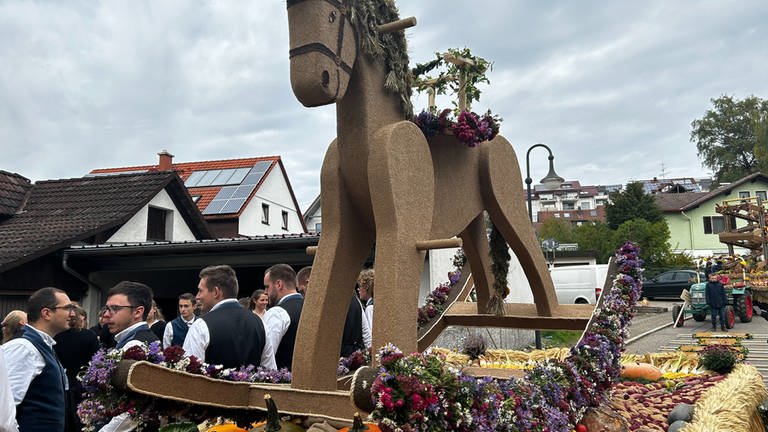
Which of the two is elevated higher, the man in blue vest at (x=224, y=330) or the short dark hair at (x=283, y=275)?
the short dark hair at (x=283, y=275)

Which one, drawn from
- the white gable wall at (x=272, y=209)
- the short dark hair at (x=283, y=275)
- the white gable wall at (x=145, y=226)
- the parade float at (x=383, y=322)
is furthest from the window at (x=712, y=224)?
the short dark hair at (x=283, y=275)

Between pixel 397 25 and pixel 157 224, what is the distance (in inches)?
569

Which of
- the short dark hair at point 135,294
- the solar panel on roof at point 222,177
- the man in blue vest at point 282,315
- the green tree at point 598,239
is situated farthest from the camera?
the green tree at point 598,239

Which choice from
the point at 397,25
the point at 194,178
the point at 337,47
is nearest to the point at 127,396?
the point at 337,47

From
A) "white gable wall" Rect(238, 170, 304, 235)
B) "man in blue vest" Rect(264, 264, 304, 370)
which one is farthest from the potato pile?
"white gable wall" Rect(238, 170, 304, 235)

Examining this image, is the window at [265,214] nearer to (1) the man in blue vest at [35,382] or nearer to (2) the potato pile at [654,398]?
(2) the potato pile at [654,398]

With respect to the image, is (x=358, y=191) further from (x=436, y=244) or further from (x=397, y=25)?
(x=397, y=25)

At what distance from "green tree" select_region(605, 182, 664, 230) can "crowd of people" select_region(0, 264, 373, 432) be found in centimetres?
4114

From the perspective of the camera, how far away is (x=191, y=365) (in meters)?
3.32

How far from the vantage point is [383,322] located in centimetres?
327

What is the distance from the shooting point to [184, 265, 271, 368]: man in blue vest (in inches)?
157

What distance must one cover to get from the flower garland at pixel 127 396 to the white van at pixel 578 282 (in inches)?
771

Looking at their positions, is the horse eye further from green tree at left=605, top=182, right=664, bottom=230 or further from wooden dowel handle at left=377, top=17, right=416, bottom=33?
green tree at left=605, top=182, right=664, bottom=230

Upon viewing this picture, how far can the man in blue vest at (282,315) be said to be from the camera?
500 centimetres
